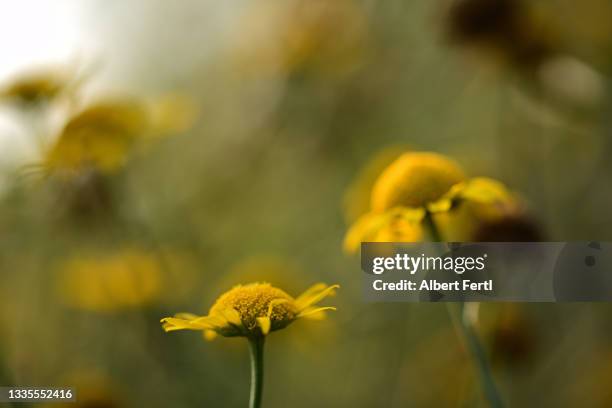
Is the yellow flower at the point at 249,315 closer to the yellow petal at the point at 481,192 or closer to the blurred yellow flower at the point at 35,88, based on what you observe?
the yellow petal at the point at 481,192

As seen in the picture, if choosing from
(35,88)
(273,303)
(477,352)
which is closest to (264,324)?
(273,303)

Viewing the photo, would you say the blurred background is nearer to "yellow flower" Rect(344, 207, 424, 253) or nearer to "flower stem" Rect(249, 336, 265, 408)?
"yellow flower" Rect(344, 207, 424, 253)

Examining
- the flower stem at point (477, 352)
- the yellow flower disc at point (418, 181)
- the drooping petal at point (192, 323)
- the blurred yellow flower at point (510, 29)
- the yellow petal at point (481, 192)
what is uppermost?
the blurred yellow flower at point (510, 29)

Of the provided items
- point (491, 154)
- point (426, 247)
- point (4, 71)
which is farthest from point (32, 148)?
point (491, 154)

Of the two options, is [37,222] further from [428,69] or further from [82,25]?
[428,69]

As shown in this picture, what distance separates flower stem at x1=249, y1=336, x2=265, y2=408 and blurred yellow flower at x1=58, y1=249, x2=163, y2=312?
62cm

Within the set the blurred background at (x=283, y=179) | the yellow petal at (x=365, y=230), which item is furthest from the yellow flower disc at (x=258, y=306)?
the blurred background at (x=283, y=179)

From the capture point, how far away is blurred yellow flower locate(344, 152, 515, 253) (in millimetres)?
533

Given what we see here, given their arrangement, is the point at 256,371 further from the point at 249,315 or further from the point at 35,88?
the point at 35,88

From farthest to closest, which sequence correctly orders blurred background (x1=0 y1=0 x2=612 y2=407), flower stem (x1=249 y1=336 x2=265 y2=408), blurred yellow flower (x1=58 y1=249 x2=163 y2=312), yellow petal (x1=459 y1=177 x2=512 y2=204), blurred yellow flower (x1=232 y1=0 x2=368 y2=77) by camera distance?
blurred yellow flower (x1=232 y1=0 x2=368 y2=77) < blurred yellow flower (x1=58 y1=249 x2=163 y2=312) < blurred background (x1=0 y1=0 x2=612 y2=407) < yellow petal (x1=459 y1=177 x2=512 y2=204) < flower stem (x1=249 y1=336 x2=265 y2=408)

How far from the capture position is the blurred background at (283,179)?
0.92m

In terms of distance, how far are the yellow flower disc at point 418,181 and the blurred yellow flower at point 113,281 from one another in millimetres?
555

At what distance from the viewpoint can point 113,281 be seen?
1090 mm

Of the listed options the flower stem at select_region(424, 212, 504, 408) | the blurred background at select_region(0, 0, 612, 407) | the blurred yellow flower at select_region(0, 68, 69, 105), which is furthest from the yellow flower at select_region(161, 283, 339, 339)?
the blurred yellow flower at select_region(0, 68, 69, 105)
